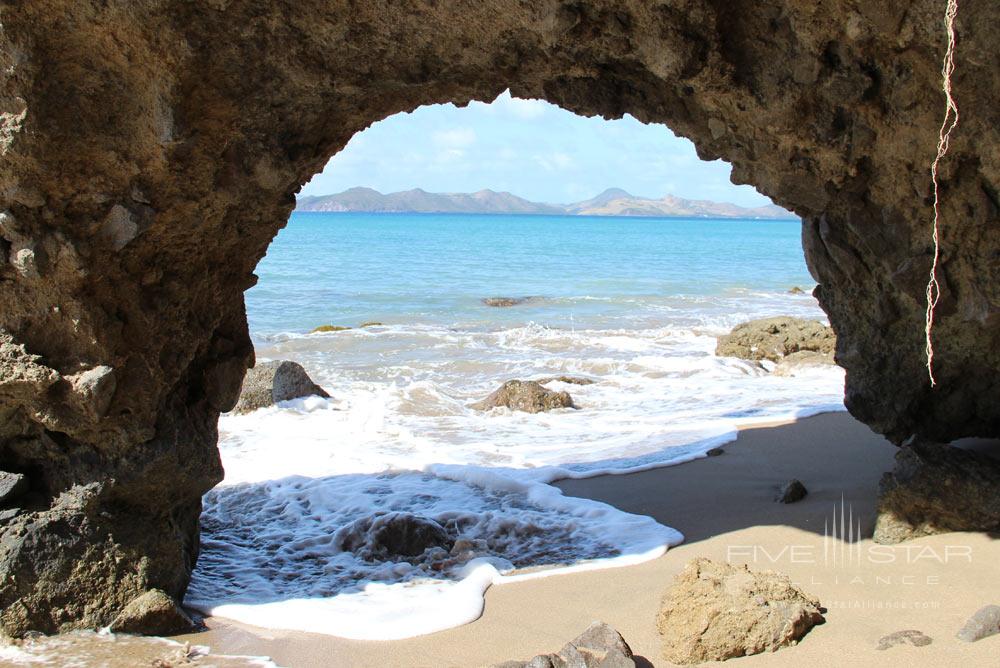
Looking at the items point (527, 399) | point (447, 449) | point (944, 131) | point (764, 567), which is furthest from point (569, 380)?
point (944, 131)

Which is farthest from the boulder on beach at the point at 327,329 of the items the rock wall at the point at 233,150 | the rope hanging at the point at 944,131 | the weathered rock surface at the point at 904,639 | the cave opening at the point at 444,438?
the weathered rock surface at the point at 904,639

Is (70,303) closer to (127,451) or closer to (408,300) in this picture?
(127,451)

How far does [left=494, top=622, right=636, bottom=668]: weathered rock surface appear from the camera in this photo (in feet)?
11.8

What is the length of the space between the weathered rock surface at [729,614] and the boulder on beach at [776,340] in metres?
8.90

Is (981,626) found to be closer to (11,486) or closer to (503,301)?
(11,486)

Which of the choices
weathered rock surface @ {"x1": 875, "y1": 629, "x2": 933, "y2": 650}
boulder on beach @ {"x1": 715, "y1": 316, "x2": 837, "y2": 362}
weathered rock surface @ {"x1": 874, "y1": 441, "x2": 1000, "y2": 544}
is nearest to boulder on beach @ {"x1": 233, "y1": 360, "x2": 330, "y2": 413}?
boulder on beach @ {"x1": 715, "y1": 316, "x2": 837, "y2": 362}

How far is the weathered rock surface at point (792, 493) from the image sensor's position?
5.68 meters

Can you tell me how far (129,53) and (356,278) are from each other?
2617 centimetres

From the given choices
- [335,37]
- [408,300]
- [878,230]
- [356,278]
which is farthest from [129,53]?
[356,278]

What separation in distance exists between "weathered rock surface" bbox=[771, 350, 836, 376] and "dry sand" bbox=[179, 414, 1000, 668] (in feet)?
17.9

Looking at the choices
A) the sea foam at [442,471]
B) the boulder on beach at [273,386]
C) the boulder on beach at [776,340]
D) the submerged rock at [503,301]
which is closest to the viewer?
the sea foam at [442,471]

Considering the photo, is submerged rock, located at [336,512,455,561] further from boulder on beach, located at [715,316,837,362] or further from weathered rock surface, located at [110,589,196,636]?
boulder on beach, located at [715,316,837,362]

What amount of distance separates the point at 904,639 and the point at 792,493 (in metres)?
2.02

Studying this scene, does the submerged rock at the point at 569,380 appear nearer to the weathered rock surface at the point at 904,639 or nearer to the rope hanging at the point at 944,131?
the rope hanging at the point at 944,131
